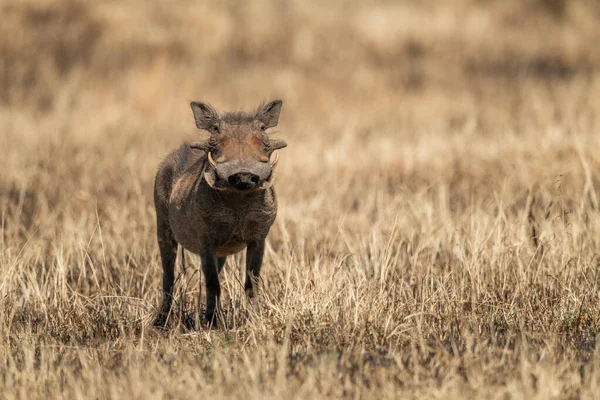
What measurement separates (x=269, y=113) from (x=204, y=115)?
Result: 0.32 m

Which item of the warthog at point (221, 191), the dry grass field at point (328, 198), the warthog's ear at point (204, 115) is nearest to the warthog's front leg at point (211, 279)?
the warthog at point (221, 191)

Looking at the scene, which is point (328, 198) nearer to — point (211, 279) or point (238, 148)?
point (211, 279)

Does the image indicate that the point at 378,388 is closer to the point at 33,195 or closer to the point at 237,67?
the point at 33,195

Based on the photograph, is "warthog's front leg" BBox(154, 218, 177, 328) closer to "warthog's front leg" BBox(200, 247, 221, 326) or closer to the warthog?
the warthog

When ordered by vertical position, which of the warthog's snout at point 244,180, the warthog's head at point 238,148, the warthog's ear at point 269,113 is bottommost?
the warthog's snout at point 244,180

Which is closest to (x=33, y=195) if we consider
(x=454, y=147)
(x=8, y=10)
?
(x=454, y=147)

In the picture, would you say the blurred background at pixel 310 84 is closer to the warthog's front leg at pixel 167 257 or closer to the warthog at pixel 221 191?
the warthog's front leg at pixel 167 257

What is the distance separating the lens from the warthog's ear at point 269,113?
15.6ft

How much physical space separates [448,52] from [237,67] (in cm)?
373

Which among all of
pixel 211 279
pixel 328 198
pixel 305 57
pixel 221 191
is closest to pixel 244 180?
pixel 221 191

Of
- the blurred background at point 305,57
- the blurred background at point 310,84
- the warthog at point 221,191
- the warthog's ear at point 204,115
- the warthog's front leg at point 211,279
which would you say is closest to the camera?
the warthog at point 221,191

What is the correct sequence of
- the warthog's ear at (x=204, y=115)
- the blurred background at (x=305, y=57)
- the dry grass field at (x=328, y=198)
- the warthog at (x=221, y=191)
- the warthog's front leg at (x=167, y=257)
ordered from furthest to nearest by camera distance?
the blurred background at (x=305, y=57)
the warthog's front leg at (x=167, y=257)
the warthog's ear at (x=204, y=115)
the warthog at (x=221, y=191)
the dry grass field at (x=328, y=198)

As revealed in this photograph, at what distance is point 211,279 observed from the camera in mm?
4984

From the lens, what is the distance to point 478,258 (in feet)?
19.2
